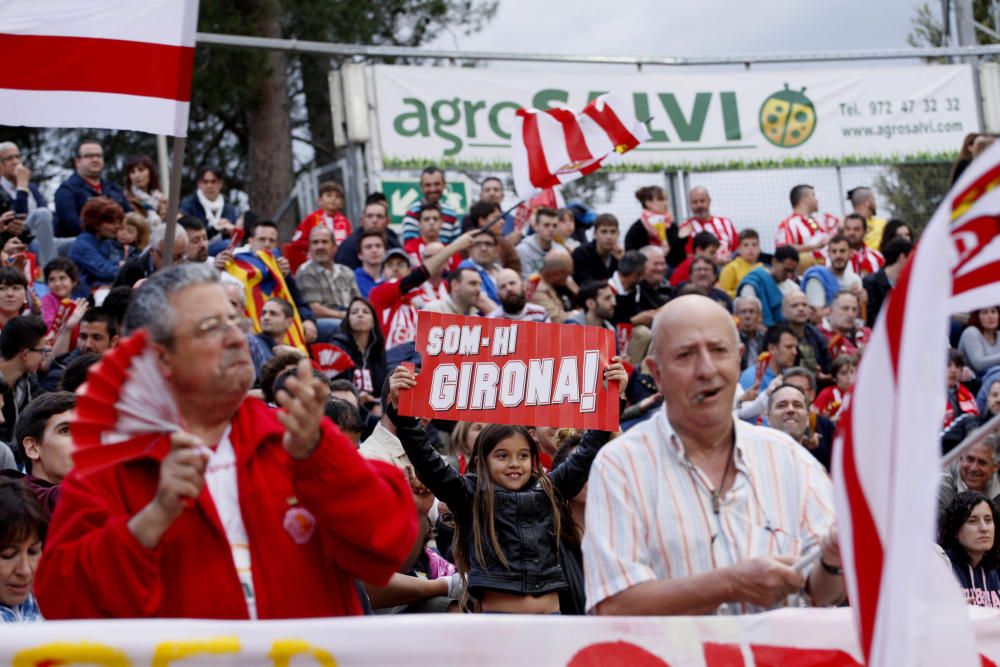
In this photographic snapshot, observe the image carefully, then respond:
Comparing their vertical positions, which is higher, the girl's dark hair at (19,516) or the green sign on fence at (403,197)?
the green sign on fence at (403,197)

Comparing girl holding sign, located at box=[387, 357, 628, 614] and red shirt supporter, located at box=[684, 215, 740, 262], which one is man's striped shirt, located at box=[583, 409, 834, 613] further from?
red shirt supporter, located at box=[684, 215, 740, 262]

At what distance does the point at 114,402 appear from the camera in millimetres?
3404

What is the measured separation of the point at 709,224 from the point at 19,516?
1115 centimetres

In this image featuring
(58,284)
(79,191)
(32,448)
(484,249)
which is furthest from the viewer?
(484,249)

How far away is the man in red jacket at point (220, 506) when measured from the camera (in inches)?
135

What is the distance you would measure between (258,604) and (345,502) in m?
0.38

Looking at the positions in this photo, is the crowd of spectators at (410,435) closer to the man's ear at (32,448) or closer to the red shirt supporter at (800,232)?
the man's ear at (32,448)

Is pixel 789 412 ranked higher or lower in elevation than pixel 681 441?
higher

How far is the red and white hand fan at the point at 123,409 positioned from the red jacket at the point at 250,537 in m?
0.09

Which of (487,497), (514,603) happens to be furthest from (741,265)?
(514,603)

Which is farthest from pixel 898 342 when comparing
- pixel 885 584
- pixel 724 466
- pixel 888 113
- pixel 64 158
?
pixel 64 158

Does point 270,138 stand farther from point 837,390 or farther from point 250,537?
point 250,537

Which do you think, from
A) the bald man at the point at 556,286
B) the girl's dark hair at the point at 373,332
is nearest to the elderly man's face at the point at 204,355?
the girl's dark hair at the point at 373,332

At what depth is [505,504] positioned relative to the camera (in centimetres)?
633
